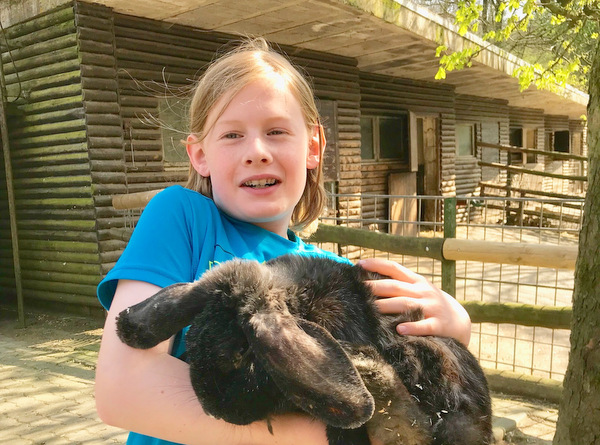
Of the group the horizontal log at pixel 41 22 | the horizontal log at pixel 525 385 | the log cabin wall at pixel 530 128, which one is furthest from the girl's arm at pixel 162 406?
the log cabin wall at pixel 530 128

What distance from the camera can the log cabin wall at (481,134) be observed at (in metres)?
15.9

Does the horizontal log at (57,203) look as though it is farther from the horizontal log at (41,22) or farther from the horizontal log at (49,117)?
the horizontal log at (41,22)

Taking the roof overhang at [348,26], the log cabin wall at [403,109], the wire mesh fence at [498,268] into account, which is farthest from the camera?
the log cabin wall at [403,109]

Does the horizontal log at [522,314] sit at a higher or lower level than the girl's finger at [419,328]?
lower

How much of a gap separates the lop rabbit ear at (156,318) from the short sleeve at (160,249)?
0.10 metres

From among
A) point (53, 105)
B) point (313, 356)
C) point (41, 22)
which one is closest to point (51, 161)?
point (53, 105)

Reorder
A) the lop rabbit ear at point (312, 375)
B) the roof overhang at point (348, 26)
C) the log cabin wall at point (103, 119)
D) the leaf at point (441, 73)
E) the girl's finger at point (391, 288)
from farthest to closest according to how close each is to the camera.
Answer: the leaf at point (441, 73) → the roof overhang at point (348, 26) → the log cabin wall at point (103, 119) → the girl's finger at point (391, 288) → the lop rabbit ear at point (312, 375)

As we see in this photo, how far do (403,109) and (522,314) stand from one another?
9433 mm

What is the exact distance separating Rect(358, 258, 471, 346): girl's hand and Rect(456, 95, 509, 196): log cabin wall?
14.8 m

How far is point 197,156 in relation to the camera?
5.86 feet

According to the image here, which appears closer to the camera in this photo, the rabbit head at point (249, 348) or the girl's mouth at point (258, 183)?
the rabbit head at point (249, 348)

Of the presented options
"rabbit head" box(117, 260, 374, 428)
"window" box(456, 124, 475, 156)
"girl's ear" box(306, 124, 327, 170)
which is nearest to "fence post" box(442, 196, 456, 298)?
"girl's ear" box(306, 124, 327, 170)

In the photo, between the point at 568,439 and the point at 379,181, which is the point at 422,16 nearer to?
the point at 379,181

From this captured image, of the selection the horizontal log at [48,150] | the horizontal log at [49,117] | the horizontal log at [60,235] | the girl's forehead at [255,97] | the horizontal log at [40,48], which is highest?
the horizontal log at [40,48]
